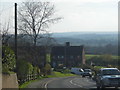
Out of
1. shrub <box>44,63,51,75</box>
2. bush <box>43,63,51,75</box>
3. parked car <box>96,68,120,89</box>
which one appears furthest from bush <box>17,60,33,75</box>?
shrub <box>44,63,51,75</box>

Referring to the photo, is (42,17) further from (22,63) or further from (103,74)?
(103,74)

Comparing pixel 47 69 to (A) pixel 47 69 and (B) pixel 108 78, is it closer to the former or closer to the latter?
(A) pixel 47 69

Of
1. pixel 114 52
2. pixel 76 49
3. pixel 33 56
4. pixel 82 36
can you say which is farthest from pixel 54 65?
pixel 33 56

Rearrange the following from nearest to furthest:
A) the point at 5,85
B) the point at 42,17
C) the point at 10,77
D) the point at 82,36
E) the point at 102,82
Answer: the point at 5,85
the point at 10,77
the point at 102,82
the point at 42,17
the point at 82,36

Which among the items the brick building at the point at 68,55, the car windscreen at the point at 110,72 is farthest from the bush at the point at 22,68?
the brick building at the point at 68,55

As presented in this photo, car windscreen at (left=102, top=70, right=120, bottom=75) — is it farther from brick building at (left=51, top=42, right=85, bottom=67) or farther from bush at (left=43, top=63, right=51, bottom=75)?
brick building at (left=51, top=42, right=85, bottom=67)

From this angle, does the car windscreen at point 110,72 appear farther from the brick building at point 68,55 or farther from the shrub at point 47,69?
the brick building at point 68,55

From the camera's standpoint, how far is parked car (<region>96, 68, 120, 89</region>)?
75.3 ft

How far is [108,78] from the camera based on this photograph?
23.0 meters

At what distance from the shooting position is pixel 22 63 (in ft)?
108

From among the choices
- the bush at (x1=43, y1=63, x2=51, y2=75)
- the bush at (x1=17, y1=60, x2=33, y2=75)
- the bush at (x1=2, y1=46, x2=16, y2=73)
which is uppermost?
the bush at (x1=2, y1=46, x2=16, y2=73)

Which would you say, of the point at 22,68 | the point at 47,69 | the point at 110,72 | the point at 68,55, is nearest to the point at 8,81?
the point at 110,72

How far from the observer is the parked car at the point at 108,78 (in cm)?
2295

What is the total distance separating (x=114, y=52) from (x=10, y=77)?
44.6 meters
